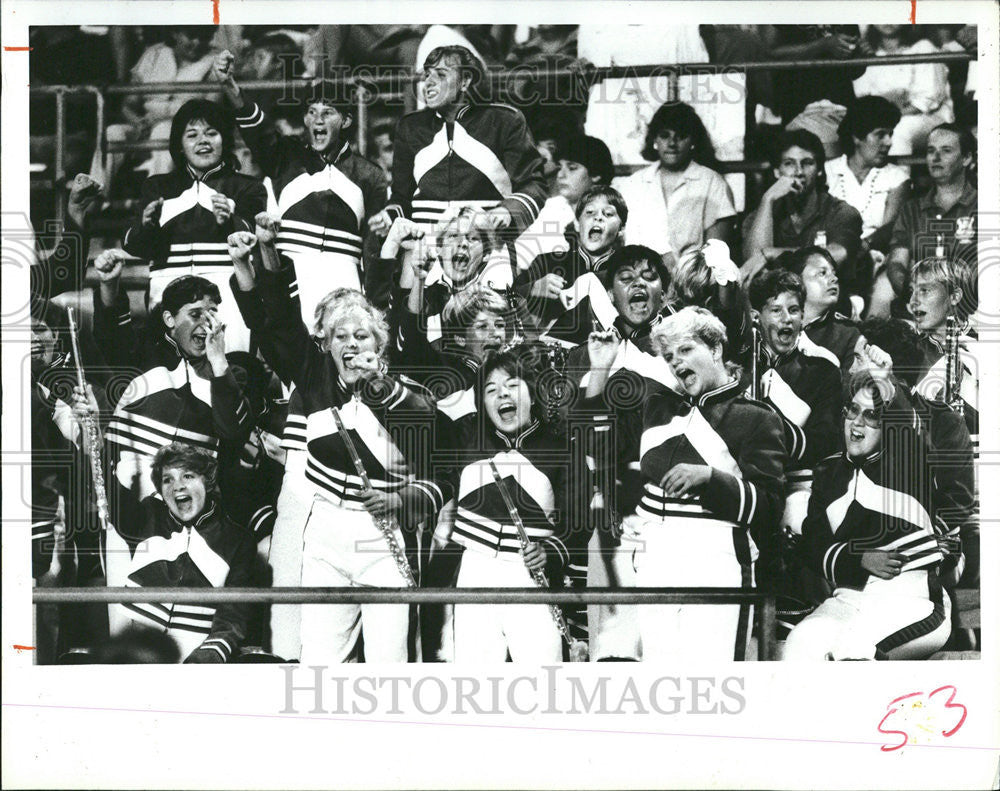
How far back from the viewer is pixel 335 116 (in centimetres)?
286

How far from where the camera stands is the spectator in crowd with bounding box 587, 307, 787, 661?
2.86 metres

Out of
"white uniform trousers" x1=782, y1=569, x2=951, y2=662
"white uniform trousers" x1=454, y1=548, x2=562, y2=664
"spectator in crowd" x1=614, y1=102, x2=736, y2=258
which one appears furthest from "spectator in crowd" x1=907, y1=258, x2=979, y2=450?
"white uniform trousers" x1=454, y1=548, x2=562, y2=664

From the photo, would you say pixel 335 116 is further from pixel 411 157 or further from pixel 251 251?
pixel 251 251

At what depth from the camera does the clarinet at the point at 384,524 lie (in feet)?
9.34

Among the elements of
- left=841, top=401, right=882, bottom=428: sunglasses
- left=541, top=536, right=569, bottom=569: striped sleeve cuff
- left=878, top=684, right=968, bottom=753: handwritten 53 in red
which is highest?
left=841, top=401, right=882, bottom=428: sunglasses

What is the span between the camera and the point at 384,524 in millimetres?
2850

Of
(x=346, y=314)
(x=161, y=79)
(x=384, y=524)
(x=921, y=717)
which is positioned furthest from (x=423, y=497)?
(x=921, y=717)

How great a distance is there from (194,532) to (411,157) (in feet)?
3.64

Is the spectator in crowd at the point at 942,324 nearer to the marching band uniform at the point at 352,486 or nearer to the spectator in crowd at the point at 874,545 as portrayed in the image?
the spectator in crowd at the point at 874,545

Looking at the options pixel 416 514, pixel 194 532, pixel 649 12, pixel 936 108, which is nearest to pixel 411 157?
pixel 649 12

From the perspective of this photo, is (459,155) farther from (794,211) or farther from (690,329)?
(794,211)

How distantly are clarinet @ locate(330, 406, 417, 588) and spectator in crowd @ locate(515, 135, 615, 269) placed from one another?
2.03ft

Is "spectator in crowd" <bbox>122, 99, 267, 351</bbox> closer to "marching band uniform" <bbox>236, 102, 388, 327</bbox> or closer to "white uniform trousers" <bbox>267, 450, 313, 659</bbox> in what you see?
"marching band uniform" <bbox>236, 102, 388, 327</bbox>

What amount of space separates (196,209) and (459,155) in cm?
69
